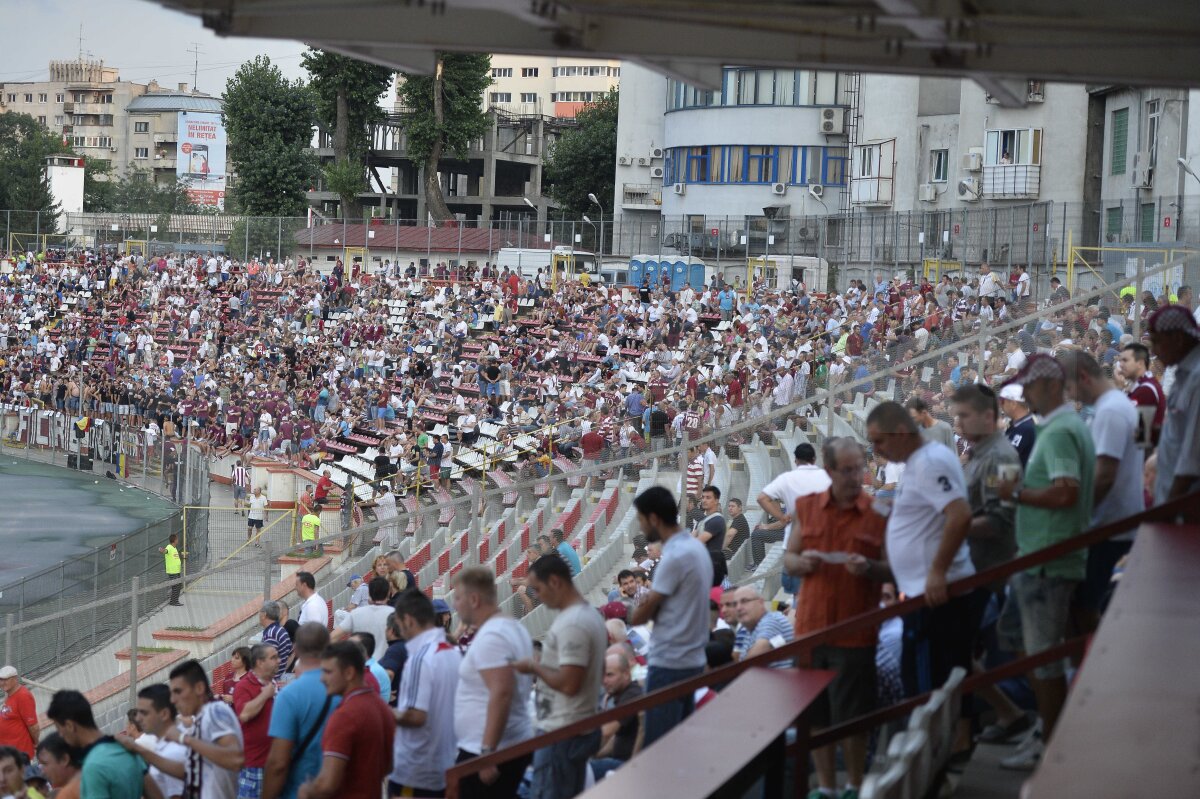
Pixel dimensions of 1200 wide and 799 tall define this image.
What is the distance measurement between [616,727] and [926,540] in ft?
4.90

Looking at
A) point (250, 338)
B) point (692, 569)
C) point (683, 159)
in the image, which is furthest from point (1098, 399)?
point (683, 159)

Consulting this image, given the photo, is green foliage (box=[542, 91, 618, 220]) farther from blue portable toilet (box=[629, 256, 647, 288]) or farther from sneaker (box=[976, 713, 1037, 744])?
sneaker (box=[976, 713, 1037, 744])

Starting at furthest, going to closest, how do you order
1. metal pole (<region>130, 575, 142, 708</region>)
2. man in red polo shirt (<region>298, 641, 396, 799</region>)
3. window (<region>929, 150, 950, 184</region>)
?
window (<region>929, 150, 950, 184</region>), metal pole (<region>130, 575, 142, 708</region>), man in red polo shirt (<region>298, 641, 396, 799</region>)

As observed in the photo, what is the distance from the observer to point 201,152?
11719 cm

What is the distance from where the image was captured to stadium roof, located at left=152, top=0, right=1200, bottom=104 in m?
4.76

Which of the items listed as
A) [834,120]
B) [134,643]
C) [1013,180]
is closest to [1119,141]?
[1013,180]

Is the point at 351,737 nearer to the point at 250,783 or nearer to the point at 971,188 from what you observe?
the point at 250,783

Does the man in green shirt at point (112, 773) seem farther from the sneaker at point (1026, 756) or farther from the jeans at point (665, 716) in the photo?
the sneaker at point (1026, 756)

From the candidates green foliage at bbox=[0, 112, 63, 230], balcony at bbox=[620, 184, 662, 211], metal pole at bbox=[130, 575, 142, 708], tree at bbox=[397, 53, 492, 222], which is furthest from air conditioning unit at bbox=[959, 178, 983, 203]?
green foliage at bbox=[0, 112, 63, 230]

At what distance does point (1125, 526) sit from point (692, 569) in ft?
5.61

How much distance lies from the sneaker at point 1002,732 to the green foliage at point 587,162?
6373 centimetres

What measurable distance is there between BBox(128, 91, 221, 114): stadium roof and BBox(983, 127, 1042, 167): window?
98812 mm

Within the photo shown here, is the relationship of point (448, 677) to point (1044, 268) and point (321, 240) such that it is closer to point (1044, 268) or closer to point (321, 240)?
point (1044, 268)

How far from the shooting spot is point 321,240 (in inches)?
2039
